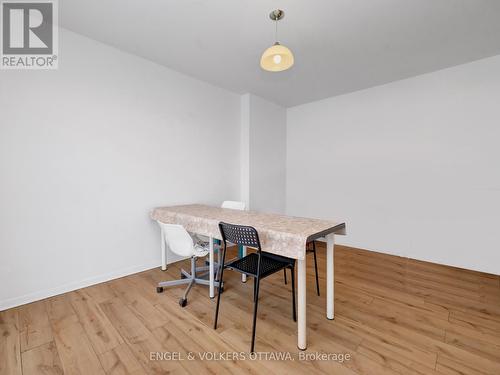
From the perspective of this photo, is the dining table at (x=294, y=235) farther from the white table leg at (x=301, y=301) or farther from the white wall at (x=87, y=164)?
the white wall at (x=87, y=164)

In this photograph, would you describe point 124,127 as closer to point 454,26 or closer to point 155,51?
point 155,51

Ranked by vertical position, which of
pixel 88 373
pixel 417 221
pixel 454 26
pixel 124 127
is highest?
pixel 454 26

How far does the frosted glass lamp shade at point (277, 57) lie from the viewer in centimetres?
172

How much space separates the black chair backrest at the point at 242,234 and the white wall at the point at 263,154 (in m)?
2.28

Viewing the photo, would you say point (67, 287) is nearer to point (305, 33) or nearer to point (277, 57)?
point (277, 57)

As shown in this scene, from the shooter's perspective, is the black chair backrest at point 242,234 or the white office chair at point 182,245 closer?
the black chair backrest at point 242,234

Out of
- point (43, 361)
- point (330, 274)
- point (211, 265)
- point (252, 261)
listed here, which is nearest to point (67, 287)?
point (43, 361)

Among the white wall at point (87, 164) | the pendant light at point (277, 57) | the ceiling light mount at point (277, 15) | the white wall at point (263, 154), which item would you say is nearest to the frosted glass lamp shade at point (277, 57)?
the pendant light at point (277, 57)

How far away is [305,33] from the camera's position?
2.32 metres

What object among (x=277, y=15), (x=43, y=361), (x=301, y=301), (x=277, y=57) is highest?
(x=277, y=15)

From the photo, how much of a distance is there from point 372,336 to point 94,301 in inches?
98.9

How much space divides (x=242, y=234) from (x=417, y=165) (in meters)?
3.10

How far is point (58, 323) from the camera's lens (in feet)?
6.13

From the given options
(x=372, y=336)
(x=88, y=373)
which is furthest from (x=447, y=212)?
(x=88, y=373)
